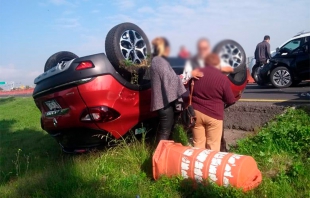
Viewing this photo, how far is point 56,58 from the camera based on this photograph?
5.04 meters

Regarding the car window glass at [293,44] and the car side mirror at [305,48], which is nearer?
the car side mirror at [305,48]

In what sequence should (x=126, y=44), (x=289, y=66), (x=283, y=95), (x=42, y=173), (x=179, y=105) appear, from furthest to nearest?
(x=289, y=66)
(x=283, y=95)
(x=42, y=173)
(x=126, y=44)
(x=179, y=105)

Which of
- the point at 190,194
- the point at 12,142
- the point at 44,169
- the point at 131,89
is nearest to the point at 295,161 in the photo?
the point at 190,194

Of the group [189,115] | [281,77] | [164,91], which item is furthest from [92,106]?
[281,77]

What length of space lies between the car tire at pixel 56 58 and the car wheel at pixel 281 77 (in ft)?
25.7

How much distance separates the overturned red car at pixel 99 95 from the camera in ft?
12.8

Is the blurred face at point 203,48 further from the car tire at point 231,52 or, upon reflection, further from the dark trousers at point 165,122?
the dark trousers at point 165,122

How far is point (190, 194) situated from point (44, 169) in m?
2.51

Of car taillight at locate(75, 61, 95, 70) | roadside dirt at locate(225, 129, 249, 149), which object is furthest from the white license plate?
roadside dirt at locate(225, 129, 249, 149)

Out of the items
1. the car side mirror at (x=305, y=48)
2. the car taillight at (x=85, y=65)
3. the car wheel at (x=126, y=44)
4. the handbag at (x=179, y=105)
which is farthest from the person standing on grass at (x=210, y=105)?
the car side mirror at (x=305, y=48)

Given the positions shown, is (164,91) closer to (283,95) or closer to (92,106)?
(92,106)

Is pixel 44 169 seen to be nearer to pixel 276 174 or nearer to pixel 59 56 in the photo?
pixel 59 56

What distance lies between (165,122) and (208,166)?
1.01m

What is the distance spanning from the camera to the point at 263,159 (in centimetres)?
390
